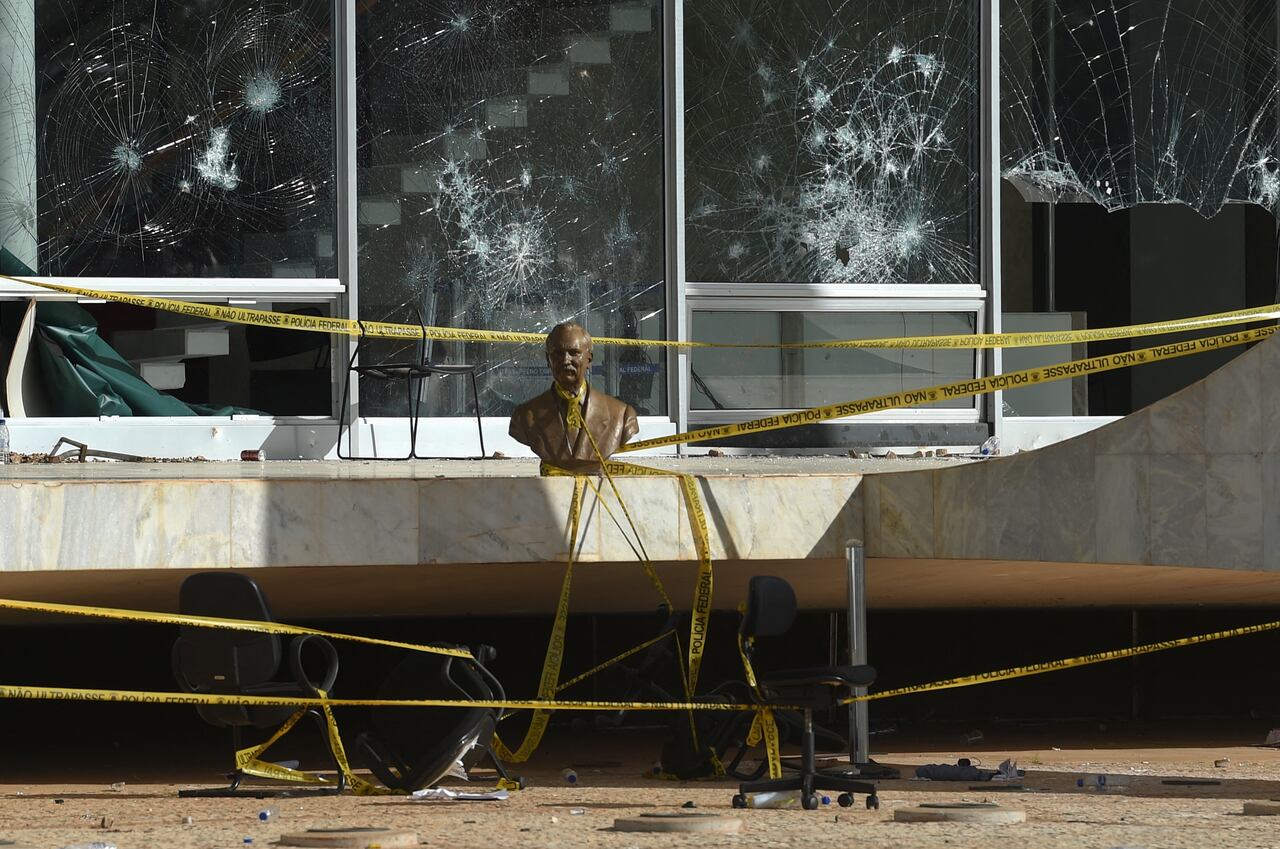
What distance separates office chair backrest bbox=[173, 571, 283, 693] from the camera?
325 inches

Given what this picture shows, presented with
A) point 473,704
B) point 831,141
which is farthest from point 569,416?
point 831,141

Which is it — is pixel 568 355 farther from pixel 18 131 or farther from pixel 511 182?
pixel 18 131

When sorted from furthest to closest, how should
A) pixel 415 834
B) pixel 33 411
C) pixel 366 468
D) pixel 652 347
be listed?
pixel 652 347 < pixel 33 411 < pixel 366 468 < pixel 415 834

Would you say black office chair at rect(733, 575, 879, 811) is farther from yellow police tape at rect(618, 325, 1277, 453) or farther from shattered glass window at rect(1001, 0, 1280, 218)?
shattered glass window at rect(1001, 0, 1280, 218)

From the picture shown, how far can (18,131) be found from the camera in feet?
39.0

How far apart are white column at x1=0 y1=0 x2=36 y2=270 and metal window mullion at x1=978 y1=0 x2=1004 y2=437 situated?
5925mm

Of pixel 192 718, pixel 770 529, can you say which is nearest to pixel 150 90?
pixel 192 718

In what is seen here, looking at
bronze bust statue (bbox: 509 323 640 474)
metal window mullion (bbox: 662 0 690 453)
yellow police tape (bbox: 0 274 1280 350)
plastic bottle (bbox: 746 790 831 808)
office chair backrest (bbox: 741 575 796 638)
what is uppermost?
metal window mullion (bbox: 662 0 690 453)

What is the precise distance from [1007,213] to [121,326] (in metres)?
5.70

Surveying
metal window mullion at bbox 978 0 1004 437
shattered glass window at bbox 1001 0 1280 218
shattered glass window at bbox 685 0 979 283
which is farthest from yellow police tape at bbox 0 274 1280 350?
shattered glass window at bbox 1001 0 1280 218

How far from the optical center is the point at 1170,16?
44.7 ft

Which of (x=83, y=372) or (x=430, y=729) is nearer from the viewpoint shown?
(x=430, y=729)

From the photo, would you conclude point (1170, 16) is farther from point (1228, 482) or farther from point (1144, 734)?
point (1228, 482)

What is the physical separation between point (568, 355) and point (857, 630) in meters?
1.81
